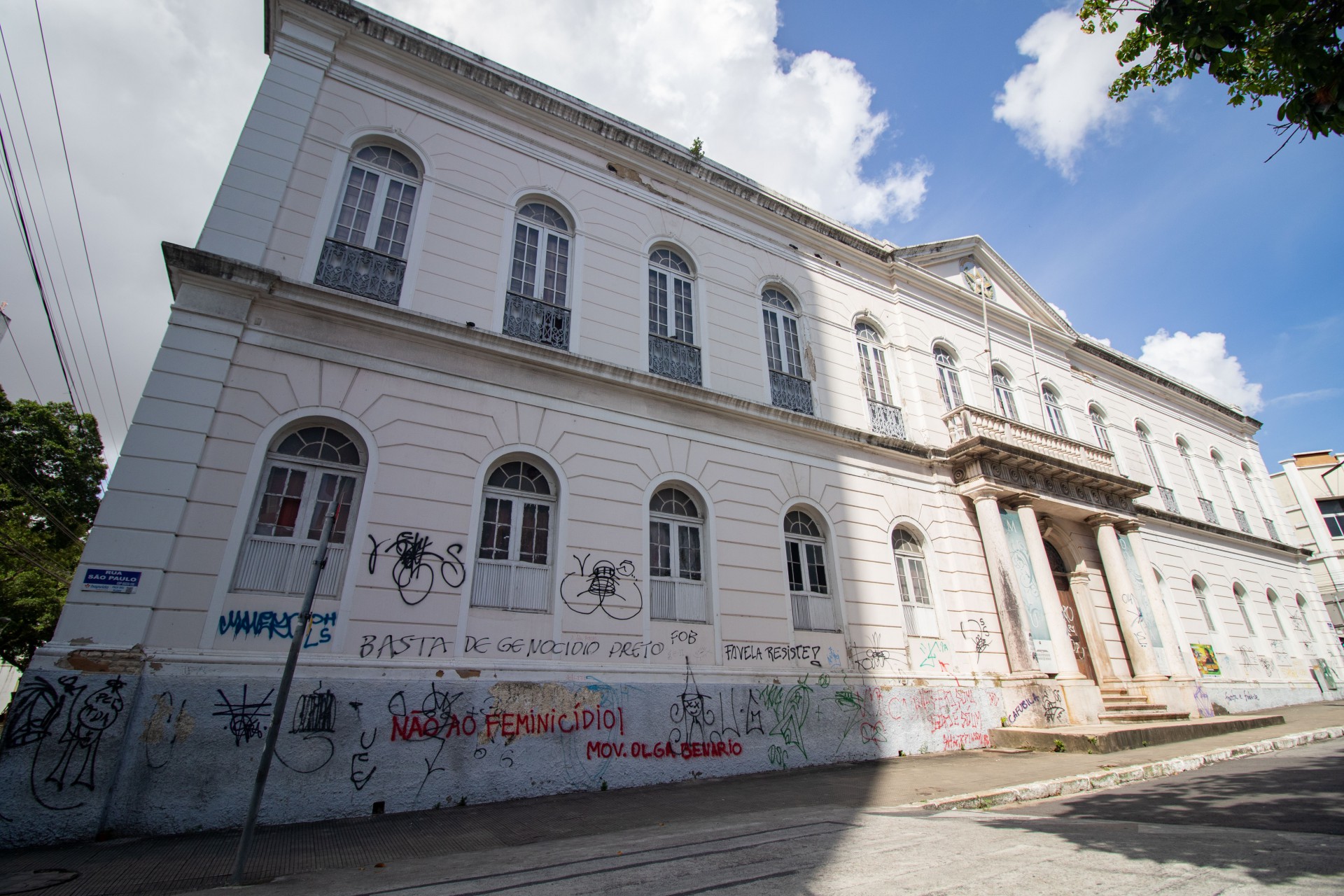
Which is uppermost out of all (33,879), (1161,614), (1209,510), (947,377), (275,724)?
(947,377)

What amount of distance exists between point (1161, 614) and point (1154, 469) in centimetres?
727

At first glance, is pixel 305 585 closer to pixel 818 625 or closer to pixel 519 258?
pixel 519 258

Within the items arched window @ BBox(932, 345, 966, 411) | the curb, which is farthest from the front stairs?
arched window @ BBox(932, 345, 966, 411)

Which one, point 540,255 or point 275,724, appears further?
point 540,255

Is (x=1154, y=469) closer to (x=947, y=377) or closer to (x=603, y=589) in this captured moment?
(x=947, y=377)

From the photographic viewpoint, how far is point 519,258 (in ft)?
34.1

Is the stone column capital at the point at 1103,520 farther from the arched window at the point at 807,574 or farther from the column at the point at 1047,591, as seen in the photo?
the arched window at the point at 807,574

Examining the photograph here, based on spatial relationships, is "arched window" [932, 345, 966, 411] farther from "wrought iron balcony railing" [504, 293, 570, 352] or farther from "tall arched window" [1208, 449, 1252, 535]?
"tall arched window" [1208, 449, 1252, 535]

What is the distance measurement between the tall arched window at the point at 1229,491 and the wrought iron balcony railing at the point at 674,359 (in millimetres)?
21914

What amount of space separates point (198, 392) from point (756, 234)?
10617mm

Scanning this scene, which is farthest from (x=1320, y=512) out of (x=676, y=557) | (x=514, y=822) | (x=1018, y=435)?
(x=514, y=822)

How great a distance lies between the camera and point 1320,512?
29234mm

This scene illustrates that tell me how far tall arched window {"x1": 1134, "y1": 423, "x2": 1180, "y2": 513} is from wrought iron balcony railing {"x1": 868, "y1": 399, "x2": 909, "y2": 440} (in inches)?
467

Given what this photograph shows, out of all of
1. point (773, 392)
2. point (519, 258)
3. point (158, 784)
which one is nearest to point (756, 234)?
point (773, 392)
